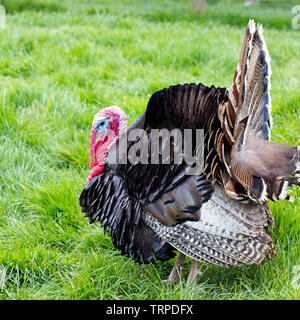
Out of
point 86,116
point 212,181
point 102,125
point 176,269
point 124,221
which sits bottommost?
point 176,269

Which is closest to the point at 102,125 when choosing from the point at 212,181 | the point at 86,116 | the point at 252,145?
the point at 212,181

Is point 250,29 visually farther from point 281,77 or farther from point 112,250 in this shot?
point 281,77

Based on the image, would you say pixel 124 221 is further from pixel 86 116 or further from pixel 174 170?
pixel 86 116

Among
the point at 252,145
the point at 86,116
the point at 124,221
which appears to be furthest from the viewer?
the point at 86,116

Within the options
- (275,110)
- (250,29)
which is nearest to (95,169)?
(250,29)

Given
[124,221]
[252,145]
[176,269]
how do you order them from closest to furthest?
1. [252,145]
2. [124,221]
3. [176,269]

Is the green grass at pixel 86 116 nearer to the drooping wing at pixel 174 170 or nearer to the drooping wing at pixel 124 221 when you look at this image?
the drooping wing at pixel 124 221

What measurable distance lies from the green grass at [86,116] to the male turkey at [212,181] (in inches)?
9.4

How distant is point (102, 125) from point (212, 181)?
775 mm

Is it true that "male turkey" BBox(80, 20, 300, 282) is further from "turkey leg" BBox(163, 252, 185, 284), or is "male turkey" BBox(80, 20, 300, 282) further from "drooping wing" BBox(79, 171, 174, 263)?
"turkey leg" BBox(163, 252, 185, 284)

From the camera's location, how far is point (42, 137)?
4.11 metres

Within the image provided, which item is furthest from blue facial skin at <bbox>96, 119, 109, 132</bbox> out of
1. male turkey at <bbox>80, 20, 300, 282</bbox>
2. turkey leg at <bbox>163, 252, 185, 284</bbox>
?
turkey leg at <bbox>163, 252, 185, 284</bbox>

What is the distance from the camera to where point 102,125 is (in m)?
2.84

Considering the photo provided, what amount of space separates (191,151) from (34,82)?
9.37 feet
